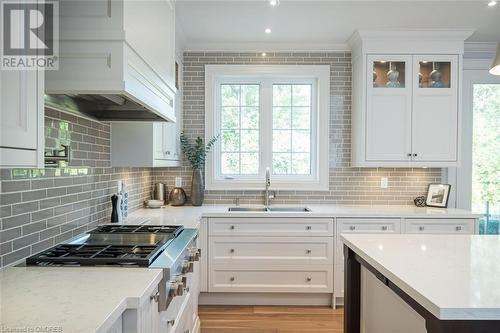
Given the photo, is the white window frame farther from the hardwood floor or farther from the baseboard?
the hardwood floor

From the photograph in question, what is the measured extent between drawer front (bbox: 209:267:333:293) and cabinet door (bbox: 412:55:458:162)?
1488 millimetres

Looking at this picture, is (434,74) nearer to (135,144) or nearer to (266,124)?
(266,124)

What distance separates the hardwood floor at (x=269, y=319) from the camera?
271 cm

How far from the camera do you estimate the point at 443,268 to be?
1306 mm

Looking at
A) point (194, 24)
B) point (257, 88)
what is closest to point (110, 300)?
point (194, 24)

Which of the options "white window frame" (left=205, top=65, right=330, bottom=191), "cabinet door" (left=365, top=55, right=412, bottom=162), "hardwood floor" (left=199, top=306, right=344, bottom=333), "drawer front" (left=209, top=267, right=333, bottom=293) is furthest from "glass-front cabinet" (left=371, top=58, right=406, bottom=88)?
"hardwood floor" (left=199, top=306, right=344, bottom=333)

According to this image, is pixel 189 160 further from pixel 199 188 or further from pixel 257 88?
pixel 257 88

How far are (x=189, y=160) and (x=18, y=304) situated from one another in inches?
101

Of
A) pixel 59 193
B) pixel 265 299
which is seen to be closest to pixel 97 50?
pixel 59 193

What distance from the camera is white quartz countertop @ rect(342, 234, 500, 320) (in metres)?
0.97

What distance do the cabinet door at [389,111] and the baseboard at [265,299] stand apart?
1438mm

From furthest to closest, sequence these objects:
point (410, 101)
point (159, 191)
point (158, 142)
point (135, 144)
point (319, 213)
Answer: point (159, 191)
point (410, 101)
point (319, 213)
point (158, 142)
point (135, 144)

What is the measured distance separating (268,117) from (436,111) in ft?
5.41

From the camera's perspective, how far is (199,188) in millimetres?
3428
